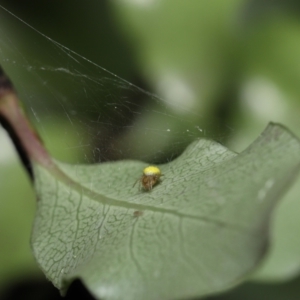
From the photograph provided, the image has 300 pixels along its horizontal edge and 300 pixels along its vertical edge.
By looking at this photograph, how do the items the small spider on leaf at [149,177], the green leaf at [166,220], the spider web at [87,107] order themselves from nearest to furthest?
the green leaf at [166,220]
the small spider on leaf at [149,177]
the spider web at [87,107]

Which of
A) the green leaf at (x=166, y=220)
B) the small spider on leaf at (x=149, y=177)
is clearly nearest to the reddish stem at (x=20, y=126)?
the green leaf at (x=166, y=220)

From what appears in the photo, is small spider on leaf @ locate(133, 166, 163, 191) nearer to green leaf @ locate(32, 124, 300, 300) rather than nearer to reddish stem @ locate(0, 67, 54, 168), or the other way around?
green leaf @ locate(32, 124, 300, 300)

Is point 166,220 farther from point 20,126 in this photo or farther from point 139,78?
point 139,78

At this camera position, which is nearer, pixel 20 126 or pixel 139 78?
pixel 20 126

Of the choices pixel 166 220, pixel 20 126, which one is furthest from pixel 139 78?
pixel 166 220

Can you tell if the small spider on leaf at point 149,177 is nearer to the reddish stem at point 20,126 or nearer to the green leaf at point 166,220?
the green leaf at point 166,220

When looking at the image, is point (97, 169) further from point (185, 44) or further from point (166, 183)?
point (185, 44)
